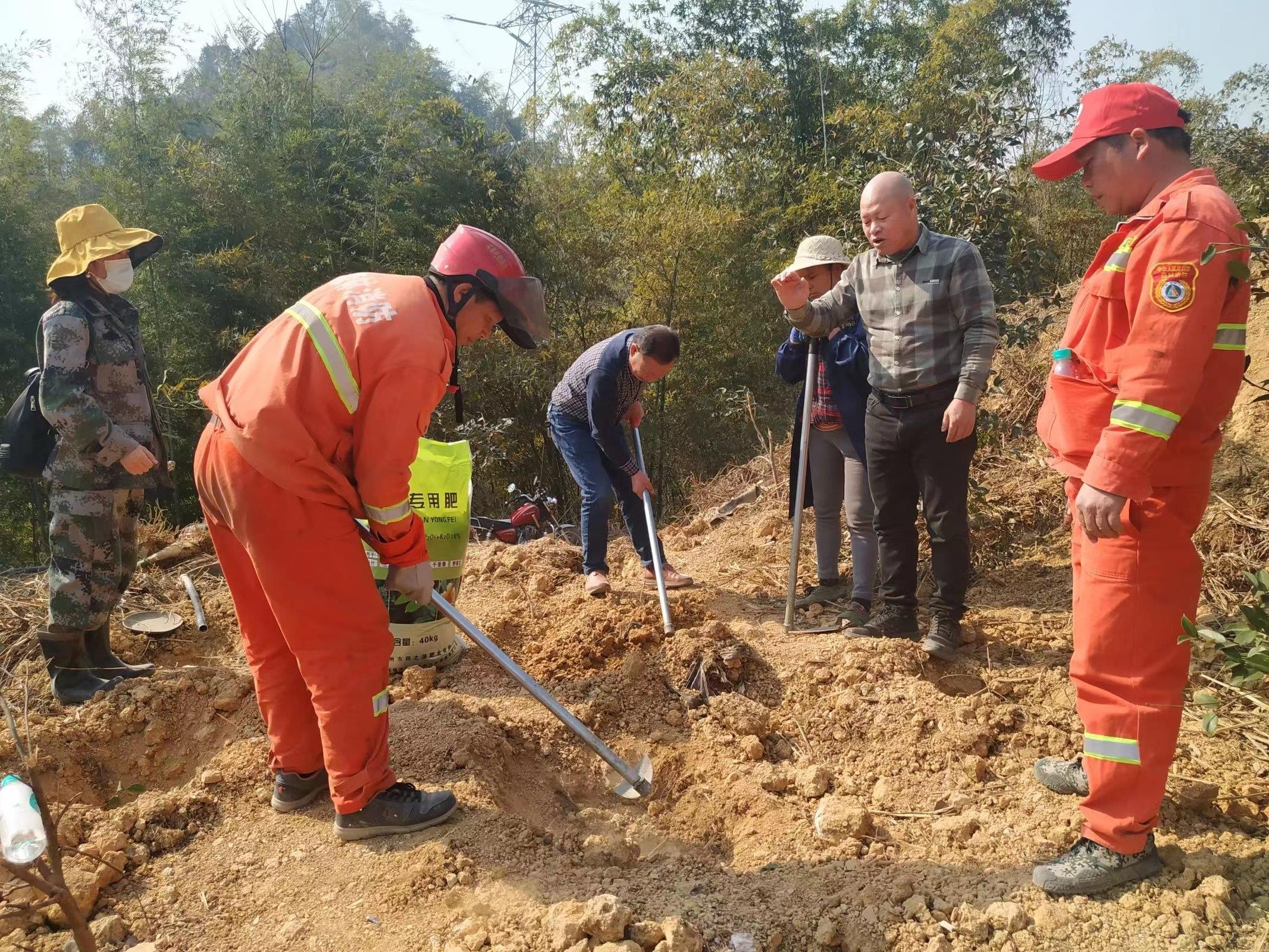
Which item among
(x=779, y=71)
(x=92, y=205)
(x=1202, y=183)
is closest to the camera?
(x=1202, y=183)

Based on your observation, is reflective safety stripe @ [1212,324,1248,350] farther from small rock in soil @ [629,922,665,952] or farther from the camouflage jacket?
the camouflage jacket

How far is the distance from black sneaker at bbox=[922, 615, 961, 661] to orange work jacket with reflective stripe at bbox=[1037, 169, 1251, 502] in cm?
141

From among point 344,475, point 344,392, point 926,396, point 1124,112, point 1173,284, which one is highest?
point 1124,112

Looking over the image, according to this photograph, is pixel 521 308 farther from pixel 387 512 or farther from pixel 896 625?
pixel 896 625

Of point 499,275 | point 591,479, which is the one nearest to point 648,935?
point 499,275

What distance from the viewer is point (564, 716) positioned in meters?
2.80

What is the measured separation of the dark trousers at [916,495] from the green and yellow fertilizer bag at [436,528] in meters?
1.72

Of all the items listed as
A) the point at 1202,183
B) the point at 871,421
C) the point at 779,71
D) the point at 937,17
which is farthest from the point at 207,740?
the point at 937,17

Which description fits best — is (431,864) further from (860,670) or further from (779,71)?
(779,71)

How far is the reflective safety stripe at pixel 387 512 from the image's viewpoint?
7.27 feet

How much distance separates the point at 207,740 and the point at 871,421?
2922 mm

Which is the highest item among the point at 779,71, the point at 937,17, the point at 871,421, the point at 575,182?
the point at 937,17

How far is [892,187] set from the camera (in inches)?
119

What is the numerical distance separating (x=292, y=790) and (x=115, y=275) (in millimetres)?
2213
